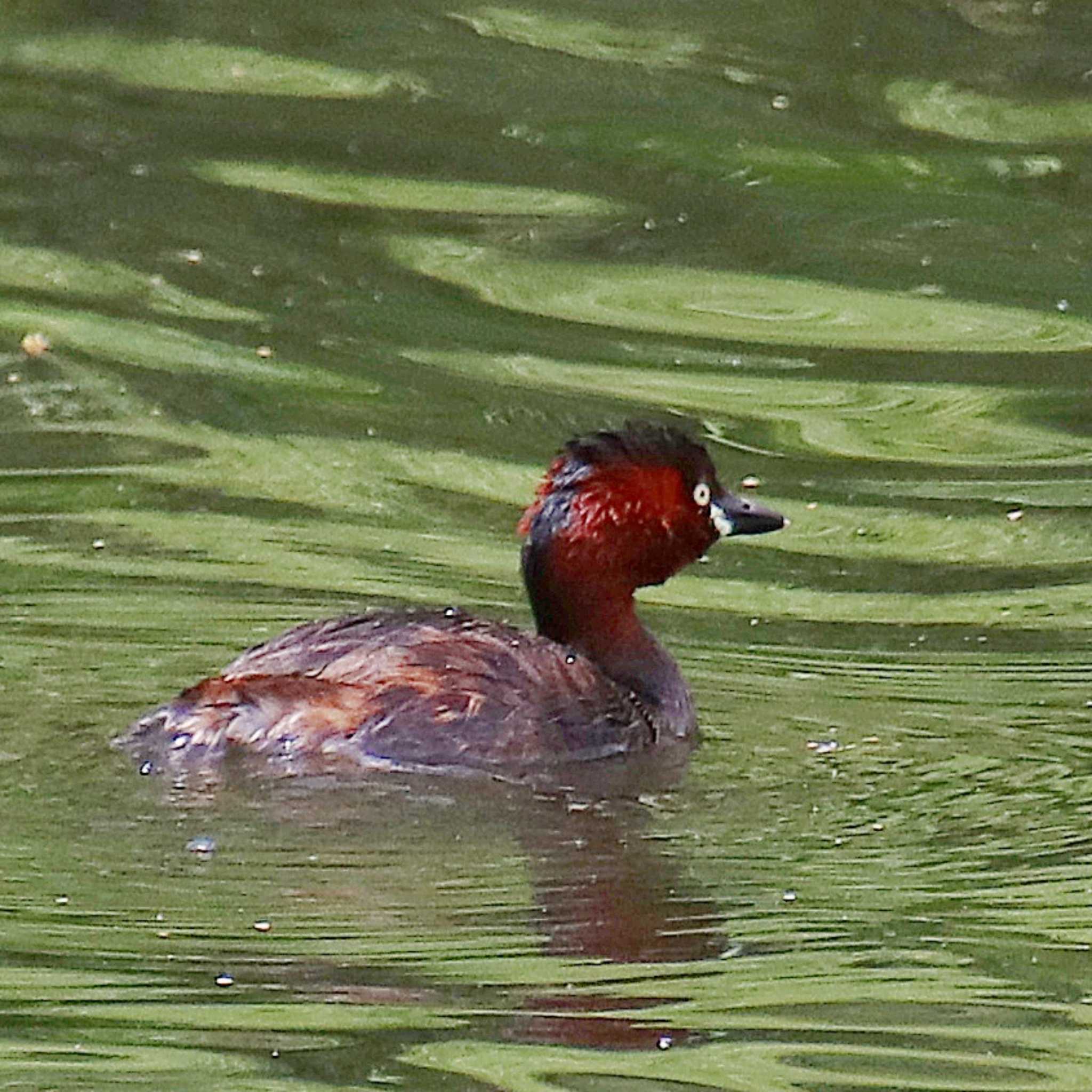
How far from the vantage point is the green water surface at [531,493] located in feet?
21.7

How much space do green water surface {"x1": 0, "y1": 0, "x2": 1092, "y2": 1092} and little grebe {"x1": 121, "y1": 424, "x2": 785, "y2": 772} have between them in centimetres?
14

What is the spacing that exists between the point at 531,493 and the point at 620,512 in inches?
64.9

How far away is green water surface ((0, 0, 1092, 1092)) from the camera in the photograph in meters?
6.61

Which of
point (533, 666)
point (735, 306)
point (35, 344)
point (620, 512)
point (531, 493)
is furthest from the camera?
point (735, 306)

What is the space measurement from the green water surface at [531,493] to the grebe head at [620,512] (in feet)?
1.18

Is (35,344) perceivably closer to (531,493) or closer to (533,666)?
(531,493)

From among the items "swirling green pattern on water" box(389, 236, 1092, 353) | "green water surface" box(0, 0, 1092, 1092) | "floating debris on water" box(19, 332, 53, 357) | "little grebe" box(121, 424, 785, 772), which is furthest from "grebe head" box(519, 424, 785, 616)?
"floating debris on water" box(19, 332, 53, 357)

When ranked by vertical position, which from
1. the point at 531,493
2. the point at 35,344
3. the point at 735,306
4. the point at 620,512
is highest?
the point at 620,512

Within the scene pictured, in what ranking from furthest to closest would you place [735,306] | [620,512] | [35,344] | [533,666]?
[735,306]
[35,344]
[620,512]
[533,666]

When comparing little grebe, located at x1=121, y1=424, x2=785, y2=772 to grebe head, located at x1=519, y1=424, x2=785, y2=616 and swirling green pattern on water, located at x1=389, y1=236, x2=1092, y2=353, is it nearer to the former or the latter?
grebe head, located at x1=519, y1=424, x2=785, y2=616

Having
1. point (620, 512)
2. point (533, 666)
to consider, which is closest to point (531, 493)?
point (620, 512)

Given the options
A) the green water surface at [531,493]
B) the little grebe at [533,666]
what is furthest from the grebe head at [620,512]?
the green water surface at [531,493]

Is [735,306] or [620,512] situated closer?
[620,512]

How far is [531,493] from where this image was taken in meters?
10.3
